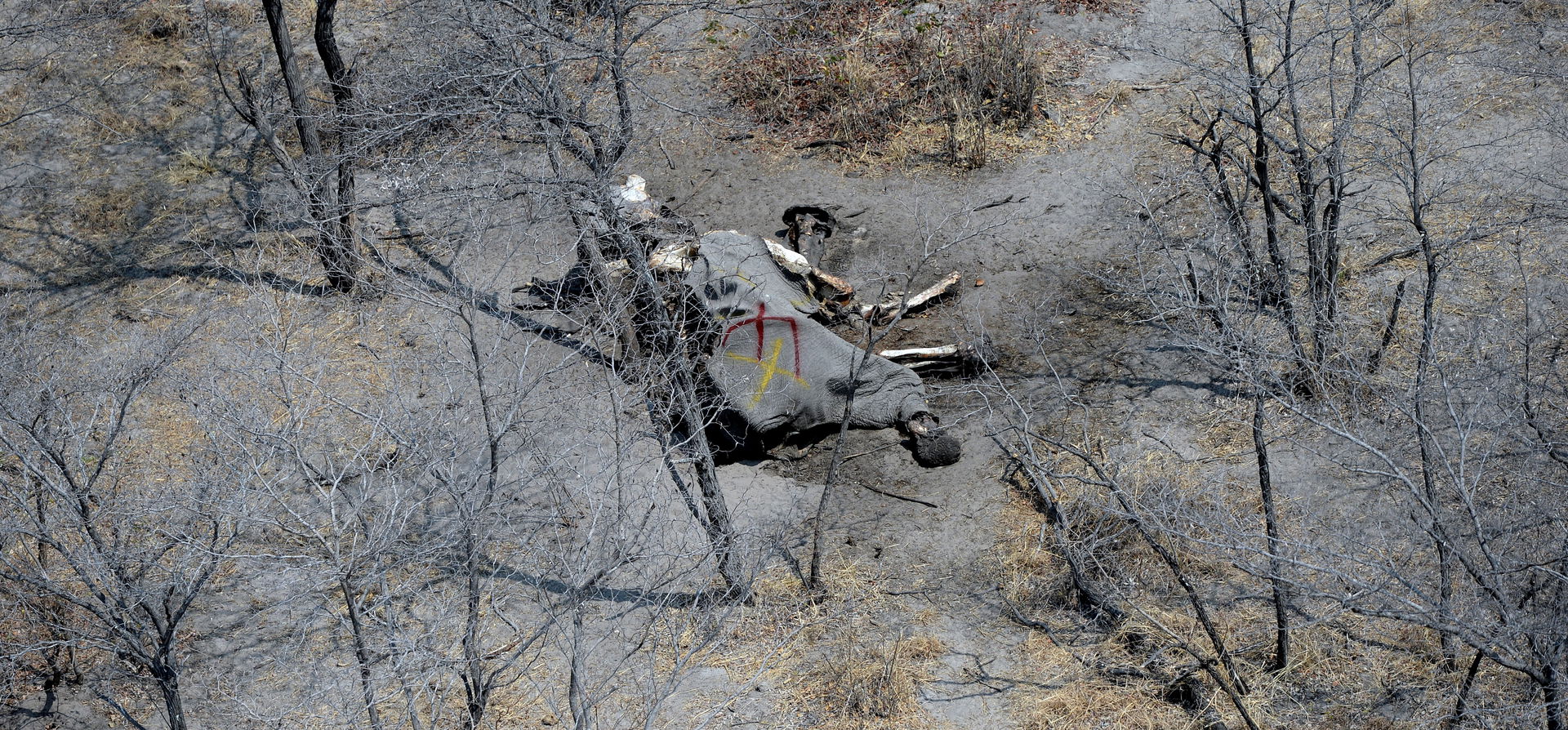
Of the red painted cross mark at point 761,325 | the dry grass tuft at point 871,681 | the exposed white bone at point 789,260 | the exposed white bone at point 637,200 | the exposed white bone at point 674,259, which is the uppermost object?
the exposed white bone at point 637,200

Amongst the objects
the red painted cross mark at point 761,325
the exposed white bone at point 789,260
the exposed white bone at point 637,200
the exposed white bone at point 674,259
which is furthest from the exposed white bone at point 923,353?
the exposed white bone at point 637,200

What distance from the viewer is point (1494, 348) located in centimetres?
948

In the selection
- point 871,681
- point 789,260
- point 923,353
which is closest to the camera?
point 871,681

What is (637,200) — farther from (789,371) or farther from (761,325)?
(789,371)

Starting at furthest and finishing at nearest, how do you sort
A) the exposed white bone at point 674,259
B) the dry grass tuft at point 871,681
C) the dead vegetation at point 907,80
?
the dead vegetation at point 907,80 < the exposed white bone at point 674,259 < the dry grass tuft at point 871,681

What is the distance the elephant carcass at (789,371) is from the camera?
1002cm

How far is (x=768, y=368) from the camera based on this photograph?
1021 centimetres

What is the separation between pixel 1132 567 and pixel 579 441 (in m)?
4.39

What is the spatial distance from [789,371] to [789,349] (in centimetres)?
21

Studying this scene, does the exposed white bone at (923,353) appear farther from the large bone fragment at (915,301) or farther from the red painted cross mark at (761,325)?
the red painted cross mark at (761,325)

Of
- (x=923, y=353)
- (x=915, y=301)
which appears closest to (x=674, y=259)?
(x=915, y=301)

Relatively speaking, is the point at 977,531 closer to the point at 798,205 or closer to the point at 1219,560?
the point at 1219,560

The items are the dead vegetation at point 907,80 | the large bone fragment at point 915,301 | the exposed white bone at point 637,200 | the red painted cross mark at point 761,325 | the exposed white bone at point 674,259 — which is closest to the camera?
the red painted cross mark at point 761,325

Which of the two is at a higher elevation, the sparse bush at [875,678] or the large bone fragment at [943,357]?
the large bone fragment at [943,357]
